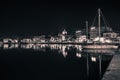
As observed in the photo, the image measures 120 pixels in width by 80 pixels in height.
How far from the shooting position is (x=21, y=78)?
87.1 feet

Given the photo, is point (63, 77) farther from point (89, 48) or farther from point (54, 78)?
point (89, 48)

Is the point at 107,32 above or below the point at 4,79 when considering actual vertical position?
above

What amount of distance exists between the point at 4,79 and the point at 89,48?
50681mm

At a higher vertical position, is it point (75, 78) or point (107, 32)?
point (107, 32)

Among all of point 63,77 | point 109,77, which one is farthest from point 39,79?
point 109,77

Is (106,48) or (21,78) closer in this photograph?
(21,78)

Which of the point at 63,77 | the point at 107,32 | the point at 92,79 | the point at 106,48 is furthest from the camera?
the point at 107,32

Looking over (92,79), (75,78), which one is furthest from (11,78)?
(92,79)

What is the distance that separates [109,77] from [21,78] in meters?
11.8

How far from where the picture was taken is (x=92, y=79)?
24859mm

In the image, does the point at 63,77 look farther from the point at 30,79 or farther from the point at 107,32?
the point at 107,32

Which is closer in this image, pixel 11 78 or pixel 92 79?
pixel 92 79

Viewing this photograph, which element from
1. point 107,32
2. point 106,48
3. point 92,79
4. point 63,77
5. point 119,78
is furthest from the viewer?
point 107,32

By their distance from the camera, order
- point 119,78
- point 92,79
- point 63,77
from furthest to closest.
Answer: point 63,77, point 92,79, point 119,78
